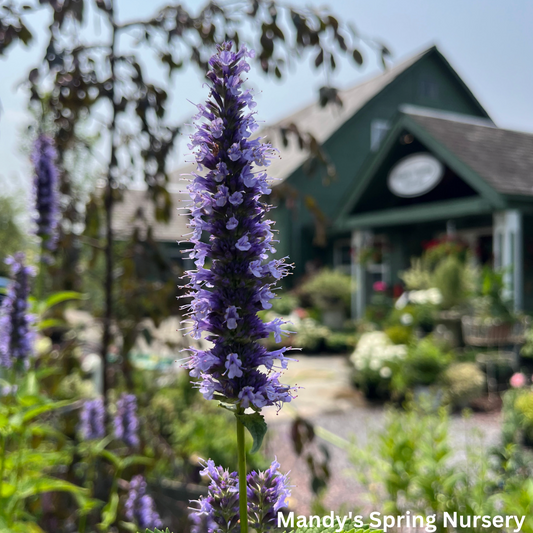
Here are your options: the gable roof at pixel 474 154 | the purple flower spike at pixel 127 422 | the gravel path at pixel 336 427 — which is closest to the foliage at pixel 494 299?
the gable roof at pixel 474 154

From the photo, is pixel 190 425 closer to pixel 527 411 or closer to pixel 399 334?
pixel 527 411

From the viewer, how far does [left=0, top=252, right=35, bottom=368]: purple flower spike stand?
6.68 feet

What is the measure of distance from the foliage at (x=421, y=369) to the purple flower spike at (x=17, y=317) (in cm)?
589

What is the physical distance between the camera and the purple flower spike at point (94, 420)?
2766 mm

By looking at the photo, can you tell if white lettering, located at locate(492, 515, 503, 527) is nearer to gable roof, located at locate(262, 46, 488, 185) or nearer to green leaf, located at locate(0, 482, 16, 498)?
green leaf, located at locate(0, 482, 16, 498)

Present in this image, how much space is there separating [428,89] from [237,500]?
19496 mm

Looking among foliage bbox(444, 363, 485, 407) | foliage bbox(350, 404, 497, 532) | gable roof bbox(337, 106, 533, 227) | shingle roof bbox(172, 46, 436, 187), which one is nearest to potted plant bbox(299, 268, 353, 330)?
gable roof bbox(337, 106, 533, 227)

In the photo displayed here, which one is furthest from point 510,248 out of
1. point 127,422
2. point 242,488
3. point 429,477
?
point 242,488

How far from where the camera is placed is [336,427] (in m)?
6.67

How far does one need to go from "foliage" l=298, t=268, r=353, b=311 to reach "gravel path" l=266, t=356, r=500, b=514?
139 inches

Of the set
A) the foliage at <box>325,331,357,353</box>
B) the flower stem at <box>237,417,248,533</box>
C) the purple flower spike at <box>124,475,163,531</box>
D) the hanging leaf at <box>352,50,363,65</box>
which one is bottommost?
the foliage at <box>325,331,357,353</box>

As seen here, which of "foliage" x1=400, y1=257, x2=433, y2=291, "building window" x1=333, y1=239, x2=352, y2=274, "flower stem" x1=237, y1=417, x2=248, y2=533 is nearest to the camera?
"flower stem" x1=237, y1=417, x2=248, y2=533

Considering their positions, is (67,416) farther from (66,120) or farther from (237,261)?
(237,261)

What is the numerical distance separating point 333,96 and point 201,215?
1.98m
